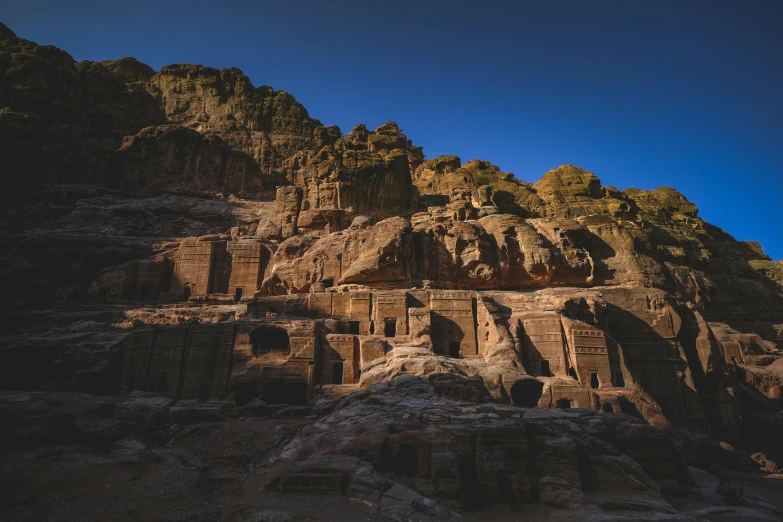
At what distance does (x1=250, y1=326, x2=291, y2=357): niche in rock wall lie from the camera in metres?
27.0

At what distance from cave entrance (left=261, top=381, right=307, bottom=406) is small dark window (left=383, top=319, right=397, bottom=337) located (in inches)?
262

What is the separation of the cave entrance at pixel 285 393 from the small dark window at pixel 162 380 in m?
6.29

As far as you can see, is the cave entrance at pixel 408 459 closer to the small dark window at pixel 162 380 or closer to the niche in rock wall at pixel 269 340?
the niche in rock wall at pixel 269 340

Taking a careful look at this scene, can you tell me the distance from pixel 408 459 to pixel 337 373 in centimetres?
965

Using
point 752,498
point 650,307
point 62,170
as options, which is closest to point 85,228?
point 62,170

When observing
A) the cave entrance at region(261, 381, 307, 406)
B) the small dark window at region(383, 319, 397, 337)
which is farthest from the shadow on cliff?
the cave entrance at region(261, 381, 307, 406)

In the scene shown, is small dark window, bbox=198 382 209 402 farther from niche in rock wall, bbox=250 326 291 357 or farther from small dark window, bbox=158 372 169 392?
niche in rock wall, bbox=250 326 291 357

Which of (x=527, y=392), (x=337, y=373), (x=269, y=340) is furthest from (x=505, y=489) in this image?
(x=269, y=340)

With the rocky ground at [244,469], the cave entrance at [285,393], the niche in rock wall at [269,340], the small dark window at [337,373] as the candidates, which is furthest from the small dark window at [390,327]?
the rocky ground at [244,469]

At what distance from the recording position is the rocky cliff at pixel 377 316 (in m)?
18.1

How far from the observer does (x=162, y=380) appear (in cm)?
2730

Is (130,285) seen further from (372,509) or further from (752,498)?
(752,498)

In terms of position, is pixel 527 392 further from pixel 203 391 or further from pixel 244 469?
pixel 203 391

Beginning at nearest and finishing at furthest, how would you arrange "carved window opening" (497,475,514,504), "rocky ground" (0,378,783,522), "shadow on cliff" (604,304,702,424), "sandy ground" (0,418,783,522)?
"sandy ground" (0,418,783,522) < "rocky ground" (0,378,783,522) < "carved window opening" (497,475,514,504) < "shadow on cliff" (604,304,702,424)
